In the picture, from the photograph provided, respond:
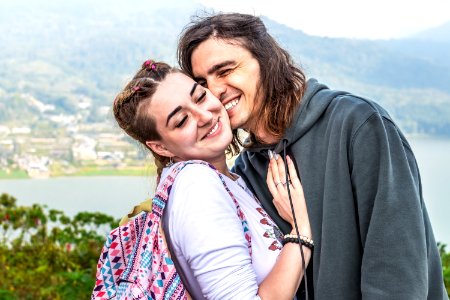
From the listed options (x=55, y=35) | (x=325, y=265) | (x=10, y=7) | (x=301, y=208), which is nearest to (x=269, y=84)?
(x=301, y=208)

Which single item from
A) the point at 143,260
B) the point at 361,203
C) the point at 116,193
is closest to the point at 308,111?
the point at 361,203

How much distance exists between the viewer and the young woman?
1.55 metres

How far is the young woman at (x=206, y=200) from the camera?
1548mm

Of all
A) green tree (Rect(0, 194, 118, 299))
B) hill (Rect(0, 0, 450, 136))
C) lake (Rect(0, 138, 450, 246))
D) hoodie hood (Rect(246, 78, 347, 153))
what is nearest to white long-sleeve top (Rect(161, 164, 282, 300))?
hoodie hood (Rect(246, 78, 347, 153))

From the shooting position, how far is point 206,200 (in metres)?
1.56

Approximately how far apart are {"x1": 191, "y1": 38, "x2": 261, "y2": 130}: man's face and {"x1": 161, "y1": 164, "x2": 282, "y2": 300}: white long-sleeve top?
281mm

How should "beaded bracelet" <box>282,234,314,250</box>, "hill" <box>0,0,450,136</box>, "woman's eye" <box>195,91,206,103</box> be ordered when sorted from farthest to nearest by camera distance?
"hill" <box>0,0,450,136</box> < "woman's eye" <box>195,91,206,103</box> < "beaded bracelet" <box>282,234,314,250</box>

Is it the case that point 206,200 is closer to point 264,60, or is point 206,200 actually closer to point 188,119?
point 188,119

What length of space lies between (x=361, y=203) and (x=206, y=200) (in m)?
0.35

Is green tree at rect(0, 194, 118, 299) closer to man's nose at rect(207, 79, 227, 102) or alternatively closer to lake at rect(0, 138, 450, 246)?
lake at rect(0, 138, 450, 246)

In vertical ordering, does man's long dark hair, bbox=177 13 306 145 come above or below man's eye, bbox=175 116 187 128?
above

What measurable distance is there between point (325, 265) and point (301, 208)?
0.15 metres

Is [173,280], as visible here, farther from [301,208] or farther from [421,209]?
[421,209]

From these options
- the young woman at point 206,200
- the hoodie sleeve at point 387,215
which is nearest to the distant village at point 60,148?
the young woman at point 206,200
